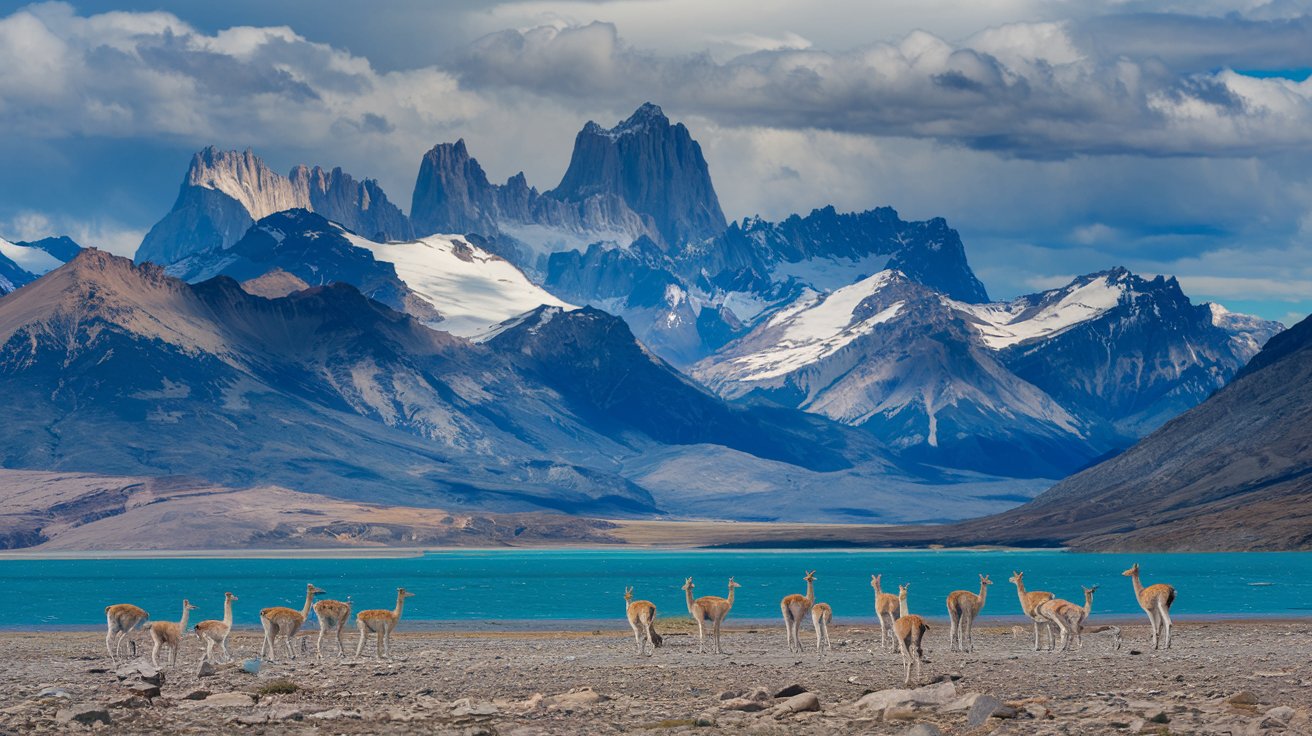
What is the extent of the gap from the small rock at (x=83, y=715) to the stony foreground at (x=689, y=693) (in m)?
0.04

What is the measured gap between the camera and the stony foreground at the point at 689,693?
48781 millimetres

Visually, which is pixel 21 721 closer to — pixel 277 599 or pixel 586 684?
pixel 586 684

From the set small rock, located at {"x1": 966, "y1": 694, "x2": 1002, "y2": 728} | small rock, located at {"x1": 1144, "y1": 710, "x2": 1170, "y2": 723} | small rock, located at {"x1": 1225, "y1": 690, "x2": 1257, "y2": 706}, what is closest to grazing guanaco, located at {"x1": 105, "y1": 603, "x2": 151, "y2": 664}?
small rock, located at {"x1": 966, "y1": 694, "x2": 1002, "y2": 728}

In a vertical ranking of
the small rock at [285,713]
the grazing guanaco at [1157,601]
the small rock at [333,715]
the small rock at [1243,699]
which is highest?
the grazing guanaco at [1157,601]

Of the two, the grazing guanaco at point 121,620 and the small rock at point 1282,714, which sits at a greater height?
the grazing guanaco at point 121,620

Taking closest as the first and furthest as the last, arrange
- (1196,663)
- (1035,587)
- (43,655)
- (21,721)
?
(21,721)
(1196,663)
(43,655)
(1035,587)

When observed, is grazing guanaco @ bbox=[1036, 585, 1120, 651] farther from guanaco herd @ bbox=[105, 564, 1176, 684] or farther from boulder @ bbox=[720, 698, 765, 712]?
boulder @ bbox=[720, 698, 765, 712]

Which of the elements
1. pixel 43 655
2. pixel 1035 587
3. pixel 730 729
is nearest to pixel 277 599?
pixel 1035 587

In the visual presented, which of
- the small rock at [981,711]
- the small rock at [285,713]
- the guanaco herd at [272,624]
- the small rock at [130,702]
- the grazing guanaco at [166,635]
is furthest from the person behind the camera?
the guanaco herd at [272,624]

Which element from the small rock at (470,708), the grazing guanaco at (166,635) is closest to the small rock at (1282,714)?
the small rock at (470,708)

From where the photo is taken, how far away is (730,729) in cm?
4919

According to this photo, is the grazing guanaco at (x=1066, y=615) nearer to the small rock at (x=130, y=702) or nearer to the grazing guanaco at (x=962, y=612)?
the grazing guanaco at (x=962, y=612)

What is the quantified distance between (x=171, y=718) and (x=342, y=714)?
4580 millimetres

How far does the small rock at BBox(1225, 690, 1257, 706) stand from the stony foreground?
0.26ft
